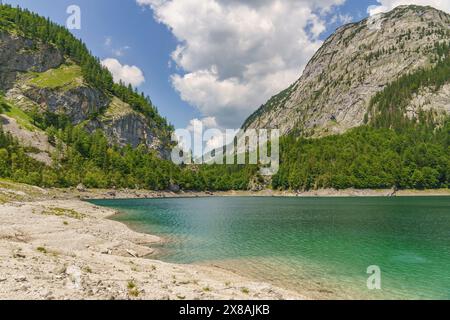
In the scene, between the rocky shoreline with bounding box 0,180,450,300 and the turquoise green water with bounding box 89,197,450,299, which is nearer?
the rocky shoreline with bounding box 0,180,450,300

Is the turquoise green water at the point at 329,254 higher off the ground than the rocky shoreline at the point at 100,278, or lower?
lower

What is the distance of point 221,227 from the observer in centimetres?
6981

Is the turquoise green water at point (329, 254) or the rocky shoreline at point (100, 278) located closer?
the rocky shoreline at point (100, 278)

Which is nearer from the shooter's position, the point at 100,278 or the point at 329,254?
the point at 100,278

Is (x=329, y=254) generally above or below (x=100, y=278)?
below

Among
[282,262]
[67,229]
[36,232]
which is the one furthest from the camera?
[67,229]

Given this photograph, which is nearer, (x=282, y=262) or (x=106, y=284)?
(x=106, y=284)

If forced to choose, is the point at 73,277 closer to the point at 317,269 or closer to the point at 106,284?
the point at 106,284

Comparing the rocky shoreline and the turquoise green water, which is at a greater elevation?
the rocky shoreline
